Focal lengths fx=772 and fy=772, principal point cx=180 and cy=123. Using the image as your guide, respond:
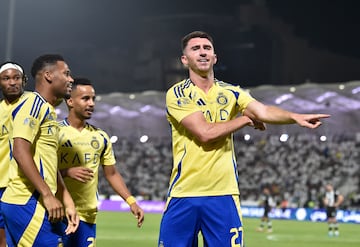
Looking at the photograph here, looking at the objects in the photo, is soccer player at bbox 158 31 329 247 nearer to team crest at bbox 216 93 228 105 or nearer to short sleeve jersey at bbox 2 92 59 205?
team crest at bbox 216 93 228 105

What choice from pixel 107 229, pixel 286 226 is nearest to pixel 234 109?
pixel 107 229

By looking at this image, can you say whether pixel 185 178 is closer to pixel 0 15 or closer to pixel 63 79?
pixel 63 79

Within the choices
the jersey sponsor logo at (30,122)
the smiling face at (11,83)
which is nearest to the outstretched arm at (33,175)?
the jersey sponsor logo at (30,122)

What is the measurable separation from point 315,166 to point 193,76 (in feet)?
116

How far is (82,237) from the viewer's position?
7.46 m

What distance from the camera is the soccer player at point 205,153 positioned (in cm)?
586

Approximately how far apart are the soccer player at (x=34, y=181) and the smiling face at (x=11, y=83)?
1317 mm

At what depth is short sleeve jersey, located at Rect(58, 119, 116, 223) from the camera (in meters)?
7.52

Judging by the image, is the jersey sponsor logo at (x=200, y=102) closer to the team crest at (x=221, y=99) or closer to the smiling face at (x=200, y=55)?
the team crest at (x=221, y=99)

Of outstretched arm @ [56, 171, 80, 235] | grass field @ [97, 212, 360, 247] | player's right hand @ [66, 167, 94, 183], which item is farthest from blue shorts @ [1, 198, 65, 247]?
grass field @ [97, 212, 360, 247]

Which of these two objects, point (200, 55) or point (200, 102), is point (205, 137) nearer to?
point (200, 102)

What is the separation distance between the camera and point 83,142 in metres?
7.70

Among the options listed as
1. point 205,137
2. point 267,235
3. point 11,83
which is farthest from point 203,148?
point 267,235

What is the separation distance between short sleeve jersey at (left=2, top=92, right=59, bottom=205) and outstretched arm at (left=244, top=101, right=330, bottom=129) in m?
1.52
